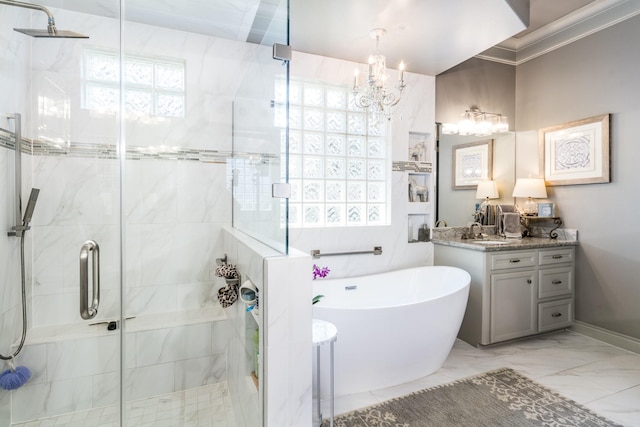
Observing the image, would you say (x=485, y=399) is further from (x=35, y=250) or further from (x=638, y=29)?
(x=638, y=29)

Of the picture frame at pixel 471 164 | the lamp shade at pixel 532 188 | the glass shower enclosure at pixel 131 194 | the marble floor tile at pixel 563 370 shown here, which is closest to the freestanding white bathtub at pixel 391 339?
Answer: the marble floor tile at pixel 563 370

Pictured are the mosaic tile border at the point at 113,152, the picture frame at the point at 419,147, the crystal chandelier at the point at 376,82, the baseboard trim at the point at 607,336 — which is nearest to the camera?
the mosaic tile border at the point at 113,152

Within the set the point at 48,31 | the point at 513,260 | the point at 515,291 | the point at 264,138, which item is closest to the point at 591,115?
the point at 513,260

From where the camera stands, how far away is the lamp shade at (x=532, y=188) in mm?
3289

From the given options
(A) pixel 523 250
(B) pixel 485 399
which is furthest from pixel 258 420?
(A) pixel 523 250

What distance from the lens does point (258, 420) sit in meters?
1.28

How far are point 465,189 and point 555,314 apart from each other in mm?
1443

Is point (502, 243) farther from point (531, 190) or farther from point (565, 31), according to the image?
point (565, 31)

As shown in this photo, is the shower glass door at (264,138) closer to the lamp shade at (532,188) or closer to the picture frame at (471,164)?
the picture frame at (471,164)

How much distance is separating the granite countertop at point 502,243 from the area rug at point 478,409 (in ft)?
3.38

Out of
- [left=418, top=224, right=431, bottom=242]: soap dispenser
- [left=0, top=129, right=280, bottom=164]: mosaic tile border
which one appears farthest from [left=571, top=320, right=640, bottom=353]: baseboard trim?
[left=0, top=129, right=280, bottom=164]: mosaic tile border

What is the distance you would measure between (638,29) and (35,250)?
4728 mm

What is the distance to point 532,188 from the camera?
130 inches

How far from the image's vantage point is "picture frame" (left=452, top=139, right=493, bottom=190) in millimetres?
3377
